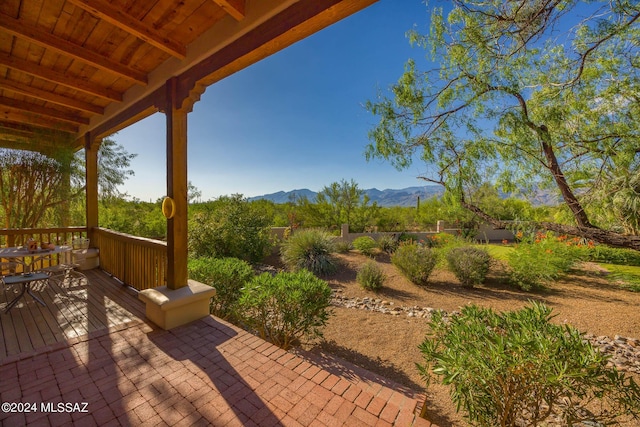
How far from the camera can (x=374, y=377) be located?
278 centimetres

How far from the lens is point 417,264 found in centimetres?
647

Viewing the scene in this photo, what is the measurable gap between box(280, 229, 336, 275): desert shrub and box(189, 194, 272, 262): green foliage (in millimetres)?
904

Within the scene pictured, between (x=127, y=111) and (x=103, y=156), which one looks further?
(x=103, y=156)

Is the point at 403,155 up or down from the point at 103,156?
down

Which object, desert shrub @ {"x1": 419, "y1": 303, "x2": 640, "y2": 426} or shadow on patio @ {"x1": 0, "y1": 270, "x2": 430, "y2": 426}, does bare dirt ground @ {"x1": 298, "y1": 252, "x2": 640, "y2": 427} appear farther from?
desert shrub @ {"x1": 419, "y1": 303, "x2": 640, "y2": 426}

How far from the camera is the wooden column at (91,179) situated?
4.91 meters

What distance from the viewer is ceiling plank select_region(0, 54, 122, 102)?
9.50 ft

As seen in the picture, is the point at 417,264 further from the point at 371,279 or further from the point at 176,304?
the point at 176,304

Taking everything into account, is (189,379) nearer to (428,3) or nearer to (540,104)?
(428,3)

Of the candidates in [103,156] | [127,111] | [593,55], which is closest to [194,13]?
[127,111]

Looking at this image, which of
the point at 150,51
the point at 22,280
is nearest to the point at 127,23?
the point at 150,51

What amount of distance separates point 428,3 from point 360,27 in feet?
3.78

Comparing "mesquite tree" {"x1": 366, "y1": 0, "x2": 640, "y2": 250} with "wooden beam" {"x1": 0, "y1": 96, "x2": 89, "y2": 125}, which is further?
"wooden beam" {"x1": 0, "y1": 96, "x2": 89, "y2": 125}

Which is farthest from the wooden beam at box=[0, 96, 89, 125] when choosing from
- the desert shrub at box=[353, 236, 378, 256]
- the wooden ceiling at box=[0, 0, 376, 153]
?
the desert shrub at box=[353, 236, 378, 256]
